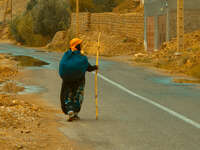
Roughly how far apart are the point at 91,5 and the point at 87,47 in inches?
992

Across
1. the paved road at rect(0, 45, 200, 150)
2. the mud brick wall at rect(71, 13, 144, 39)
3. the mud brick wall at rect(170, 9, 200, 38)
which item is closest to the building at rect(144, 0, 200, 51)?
the mud brick wall at rect(170, 9, 200, 38)

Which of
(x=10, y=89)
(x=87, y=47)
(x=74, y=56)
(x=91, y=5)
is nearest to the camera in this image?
(x=74, y=56)

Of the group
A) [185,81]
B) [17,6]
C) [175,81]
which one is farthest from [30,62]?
[17,6]

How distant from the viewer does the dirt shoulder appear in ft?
26.3

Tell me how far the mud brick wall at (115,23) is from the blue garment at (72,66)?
30585 millimetres

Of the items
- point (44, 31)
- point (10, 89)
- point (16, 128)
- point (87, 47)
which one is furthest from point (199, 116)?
point (44, 31)

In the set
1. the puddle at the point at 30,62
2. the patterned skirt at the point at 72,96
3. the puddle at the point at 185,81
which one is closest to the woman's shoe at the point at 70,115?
the patterned skirt at the point at 72,96

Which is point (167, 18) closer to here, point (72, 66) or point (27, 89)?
point (27, 89)

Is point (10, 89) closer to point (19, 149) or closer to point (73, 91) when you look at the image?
point (73, 91)

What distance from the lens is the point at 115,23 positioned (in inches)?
1821

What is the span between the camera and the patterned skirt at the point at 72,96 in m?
10.5

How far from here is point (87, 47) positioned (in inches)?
1804

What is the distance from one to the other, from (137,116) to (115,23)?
1404 inches

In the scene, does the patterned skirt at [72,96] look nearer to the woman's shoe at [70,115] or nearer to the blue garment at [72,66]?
the woman's shoe at [70,115]
